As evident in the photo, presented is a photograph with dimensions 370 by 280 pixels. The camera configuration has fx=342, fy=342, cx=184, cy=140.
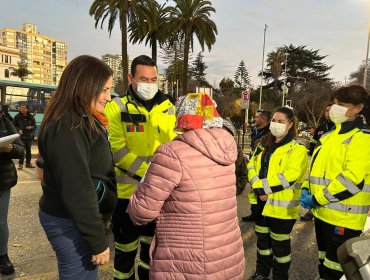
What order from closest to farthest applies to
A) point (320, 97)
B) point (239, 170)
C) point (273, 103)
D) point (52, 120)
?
point (52, 120), point (239, 170), point (320, 97), point (273, 103)

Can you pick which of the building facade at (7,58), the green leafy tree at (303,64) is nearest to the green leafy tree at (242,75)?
the green leafy tree at (303,64)

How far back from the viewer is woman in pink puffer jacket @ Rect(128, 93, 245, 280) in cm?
190

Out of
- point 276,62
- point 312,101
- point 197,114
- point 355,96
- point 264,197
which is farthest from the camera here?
point 276,62

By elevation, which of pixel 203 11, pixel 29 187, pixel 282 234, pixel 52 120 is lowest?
pixel 29 187

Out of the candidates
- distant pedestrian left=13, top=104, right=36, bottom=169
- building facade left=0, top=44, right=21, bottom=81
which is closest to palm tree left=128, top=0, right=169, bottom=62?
distant pedestrian left=13, top=104, right=36, bottom=169

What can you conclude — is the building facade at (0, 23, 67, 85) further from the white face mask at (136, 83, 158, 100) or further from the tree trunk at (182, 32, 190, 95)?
the white face mask at (136, 83, 158, 100)

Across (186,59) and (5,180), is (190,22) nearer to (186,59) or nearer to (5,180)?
(186,59)

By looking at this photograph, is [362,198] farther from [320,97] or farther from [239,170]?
[320,97]

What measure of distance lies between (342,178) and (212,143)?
4.29 ft

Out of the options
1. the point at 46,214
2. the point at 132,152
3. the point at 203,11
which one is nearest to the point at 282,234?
the point at 132,152

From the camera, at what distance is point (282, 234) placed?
338 centimetres

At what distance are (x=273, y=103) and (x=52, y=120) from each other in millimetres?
59081

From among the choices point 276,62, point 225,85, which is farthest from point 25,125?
point 276,62

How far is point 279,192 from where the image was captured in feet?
11.2
